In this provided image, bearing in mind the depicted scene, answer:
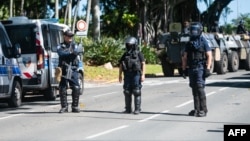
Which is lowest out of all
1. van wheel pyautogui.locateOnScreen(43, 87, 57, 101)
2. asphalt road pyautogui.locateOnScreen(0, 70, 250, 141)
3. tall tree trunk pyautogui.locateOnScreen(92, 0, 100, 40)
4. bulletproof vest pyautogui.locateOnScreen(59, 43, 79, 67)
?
asphalt road pyautogui.locateOnScreen(0, 70, 250, 141)

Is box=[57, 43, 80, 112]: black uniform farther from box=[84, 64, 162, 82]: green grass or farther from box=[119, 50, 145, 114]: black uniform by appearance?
box=[84, 64, 162, 82]: green grass

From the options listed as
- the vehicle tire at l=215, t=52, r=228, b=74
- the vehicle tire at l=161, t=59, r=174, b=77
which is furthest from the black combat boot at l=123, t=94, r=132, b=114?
the vehicle tire at l=215, t=52, r=228, b=74

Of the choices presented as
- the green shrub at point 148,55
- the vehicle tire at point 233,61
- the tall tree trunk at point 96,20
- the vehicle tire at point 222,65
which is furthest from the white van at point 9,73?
the green shrub at point 148,55

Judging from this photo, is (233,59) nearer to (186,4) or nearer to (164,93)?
(164,93)

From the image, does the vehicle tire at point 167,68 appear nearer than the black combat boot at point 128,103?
No

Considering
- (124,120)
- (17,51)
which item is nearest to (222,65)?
(17,51)

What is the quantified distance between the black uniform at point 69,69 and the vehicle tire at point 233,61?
1838 centimetres

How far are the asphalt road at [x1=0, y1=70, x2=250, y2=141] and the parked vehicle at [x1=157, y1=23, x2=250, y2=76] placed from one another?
977 centimetres

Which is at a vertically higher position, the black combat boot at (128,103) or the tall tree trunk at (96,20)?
the tall tree trunk at (96,20)

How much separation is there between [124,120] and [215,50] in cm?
1410

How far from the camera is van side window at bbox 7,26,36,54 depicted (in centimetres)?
1653

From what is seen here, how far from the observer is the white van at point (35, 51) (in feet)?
53.9

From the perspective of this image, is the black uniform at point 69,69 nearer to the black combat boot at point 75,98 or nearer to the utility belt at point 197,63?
the black combat boot at point 75,98

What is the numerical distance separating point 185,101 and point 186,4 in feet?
126
